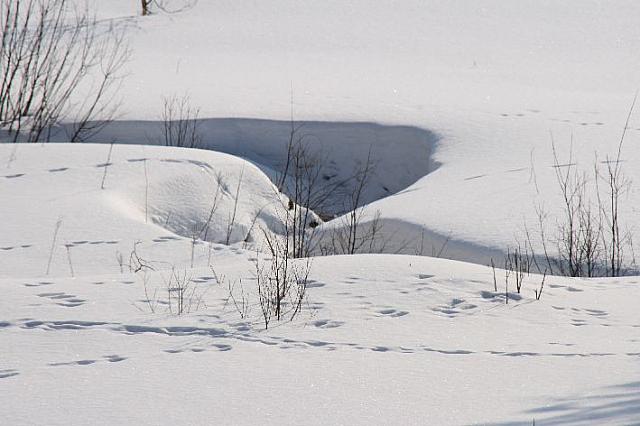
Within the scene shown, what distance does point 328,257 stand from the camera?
16.9 feet

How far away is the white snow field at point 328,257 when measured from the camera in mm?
3338

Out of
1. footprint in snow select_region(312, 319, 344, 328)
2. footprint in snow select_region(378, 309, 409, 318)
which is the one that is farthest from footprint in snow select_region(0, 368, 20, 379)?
footprint in snow select_region(378, 309, 409, 318)

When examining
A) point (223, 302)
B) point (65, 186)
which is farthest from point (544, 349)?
point (65, 186)

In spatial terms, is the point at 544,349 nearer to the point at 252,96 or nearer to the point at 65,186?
the point at 65,186

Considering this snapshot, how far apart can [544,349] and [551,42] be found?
1073 centimetres

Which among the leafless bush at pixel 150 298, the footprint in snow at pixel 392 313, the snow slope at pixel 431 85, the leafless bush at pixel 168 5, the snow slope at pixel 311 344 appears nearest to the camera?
the snow slope at pixel 311 344

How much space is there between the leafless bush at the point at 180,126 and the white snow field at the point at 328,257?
5.1 inches

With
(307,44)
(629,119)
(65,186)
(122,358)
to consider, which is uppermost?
(307,44)

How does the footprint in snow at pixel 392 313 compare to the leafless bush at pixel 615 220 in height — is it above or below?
below

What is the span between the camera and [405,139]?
876cm

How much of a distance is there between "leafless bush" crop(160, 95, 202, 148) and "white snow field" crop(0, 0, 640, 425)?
0.43 ft

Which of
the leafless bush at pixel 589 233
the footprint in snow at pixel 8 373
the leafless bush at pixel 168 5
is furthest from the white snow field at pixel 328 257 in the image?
the leafless bush at pixel 168 5

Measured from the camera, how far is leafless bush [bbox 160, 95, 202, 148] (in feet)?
28.0

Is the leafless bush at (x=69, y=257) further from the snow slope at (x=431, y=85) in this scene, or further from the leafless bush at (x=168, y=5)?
the leafless bush at (x=168, y=5)
